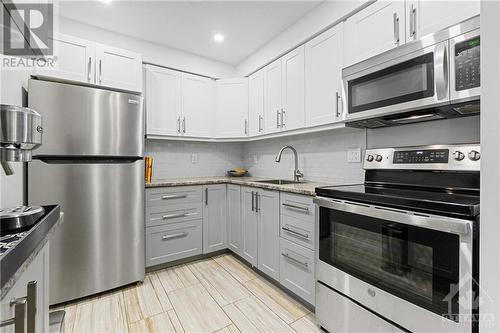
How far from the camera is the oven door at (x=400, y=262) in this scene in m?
0.96

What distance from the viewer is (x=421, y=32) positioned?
1.41m

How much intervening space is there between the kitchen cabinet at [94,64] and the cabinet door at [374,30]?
206 cm

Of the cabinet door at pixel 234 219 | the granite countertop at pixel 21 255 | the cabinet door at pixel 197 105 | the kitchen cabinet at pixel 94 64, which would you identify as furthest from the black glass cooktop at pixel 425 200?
the kitchen cabinet at pixel 94 64

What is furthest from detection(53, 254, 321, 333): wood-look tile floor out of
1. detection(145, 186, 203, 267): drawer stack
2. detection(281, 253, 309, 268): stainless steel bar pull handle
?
detection(281, 253, 309, 268): stainless steel bar pull handle

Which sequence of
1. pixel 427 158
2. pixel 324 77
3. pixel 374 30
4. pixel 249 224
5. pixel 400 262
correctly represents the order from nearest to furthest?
pixel 400 262 < pixel 427 158 < pixel 374 30 < pixel 324 77 < pixel 249 224

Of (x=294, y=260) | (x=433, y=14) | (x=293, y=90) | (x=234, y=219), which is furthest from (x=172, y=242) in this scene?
(x=433, y=14)

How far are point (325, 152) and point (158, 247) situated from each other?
1985 mm

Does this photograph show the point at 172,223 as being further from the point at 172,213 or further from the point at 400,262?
the point at 400,262

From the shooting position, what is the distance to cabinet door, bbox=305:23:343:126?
6.31 feet

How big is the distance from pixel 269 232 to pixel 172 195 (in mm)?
1097

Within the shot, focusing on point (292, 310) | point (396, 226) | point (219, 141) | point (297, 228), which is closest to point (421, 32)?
point (396, 226)

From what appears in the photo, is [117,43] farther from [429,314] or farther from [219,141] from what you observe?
[429,314]

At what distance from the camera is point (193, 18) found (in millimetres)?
2328

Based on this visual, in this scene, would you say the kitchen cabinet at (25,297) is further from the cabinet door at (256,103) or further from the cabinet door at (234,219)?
the cabinet door at (256,103)
